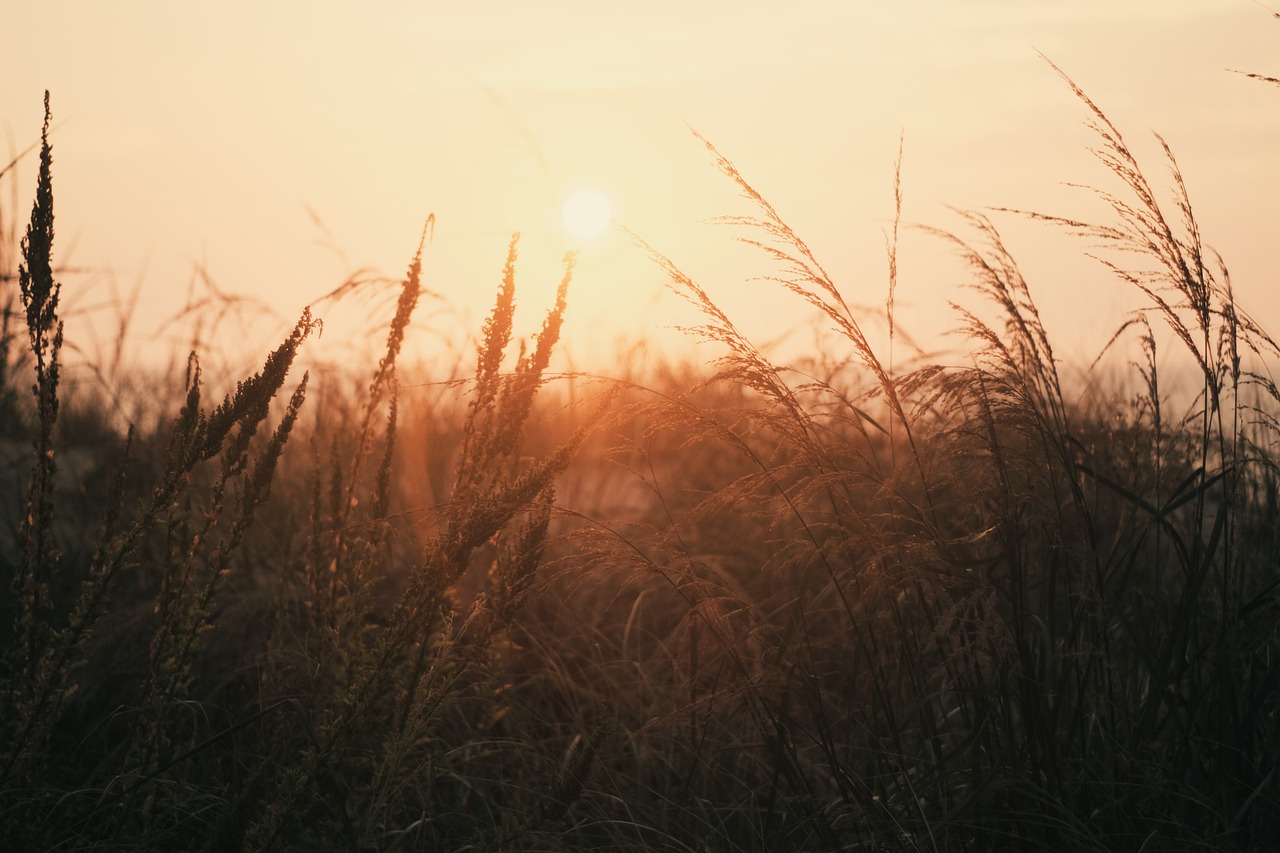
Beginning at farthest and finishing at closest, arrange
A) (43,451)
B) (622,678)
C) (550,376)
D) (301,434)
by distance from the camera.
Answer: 1. (301,434)
2. (622,678)
3. (550,376)
4. (43,451)

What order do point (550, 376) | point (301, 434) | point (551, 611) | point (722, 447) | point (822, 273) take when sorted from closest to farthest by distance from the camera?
point (550, 376) < point (822, 273) < point (551, 611) < point (722, 447) < point (301, 434)

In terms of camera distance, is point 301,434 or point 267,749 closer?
point 267,749

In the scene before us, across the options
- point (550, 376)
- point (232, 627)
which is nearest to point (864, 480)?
point (550, 376)

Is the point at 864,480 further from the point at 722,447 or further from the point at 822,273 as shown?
the point at 722,447

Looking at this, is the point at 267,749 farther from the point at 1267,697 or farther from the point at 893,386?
the point at 1267,697

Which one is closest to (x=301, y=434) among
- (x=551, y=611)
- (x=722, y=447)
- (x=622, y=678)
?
(x=722, y=447)

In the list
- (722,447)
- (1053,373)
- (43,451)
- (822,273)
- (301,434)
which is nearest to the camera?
(43,451)

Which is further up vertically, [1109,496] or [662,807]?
[1109,496]

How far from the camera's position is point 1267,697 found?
2562 mm

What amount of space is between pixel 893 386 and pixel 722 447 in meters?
3.06

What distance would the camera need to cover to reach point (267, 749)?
2674 millimetres

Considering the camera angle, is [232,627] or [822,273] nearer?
[822,273]

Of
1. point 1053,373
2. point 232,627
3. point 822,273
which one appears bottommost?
point 232,627

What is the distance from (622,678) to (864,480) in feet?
4.47
